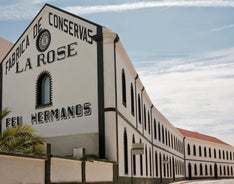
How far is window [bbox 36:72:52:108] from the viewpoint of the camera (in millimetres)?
24016

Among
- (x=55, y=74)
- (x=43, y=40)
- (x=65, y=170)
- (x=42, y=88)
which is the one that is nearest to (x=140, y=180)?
(x=42, y=88)

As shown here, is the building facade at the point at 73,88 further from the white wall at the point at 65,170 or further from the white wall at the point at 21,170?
the white wall at the point at 21,170

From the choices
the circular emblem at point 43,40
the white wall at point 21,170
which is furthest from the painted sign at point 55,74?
the white wall at point 21,170

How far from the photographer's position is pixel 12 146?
14633 millimetres

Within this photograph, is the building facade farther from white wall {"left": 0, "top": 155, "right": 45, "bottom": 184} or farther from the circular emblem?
white wall {"left": 0, "top": 155, "right": 45, "bottom": 184}

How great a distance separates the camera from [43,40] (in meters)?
24.9

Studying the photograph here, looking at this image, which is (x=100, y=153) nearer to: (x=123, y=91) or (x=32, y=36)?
(x=123, y=91)

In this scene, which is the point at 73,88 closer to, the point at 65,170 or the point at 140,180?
the point at 65,170

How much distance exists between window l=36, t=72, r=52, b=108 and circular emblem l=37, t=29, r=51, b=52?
63.5 inches

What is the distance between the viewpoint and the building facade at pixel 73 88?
70.3 feet

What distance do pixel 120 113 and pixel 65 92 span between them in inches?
128

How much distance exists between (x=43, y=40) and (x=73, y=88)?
13.4 feet

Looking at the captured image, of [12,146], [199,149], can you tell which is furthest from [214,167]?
[12,146]

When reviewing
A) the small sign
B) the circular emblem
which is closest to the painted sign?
the circular emblem
